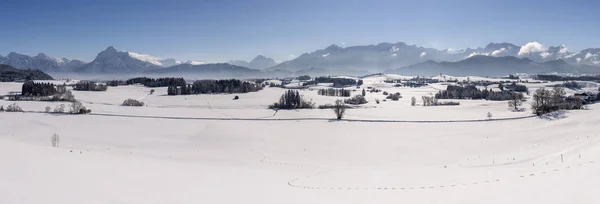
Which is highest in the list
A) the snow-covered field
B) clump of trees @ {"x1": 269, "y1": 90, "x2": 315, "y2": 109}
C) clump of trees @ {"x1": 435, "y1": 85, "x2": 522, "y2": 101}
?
clump of trees @ {"x1": 435, "y1": 85, "x2": 522, "y2": 101}

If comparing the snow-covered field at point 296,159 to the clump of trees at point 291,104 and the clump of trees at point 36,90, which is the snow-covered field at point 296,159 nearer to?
the clump of trees at point 291,104

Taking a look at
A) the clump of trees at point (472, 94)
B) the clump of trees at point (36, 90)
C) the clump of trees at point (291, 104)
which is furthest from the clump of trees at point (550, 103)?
the clump of trees at point (36, 90)

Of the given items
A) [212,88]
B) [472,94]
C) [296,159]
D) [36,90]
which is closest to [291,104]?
[212,88]

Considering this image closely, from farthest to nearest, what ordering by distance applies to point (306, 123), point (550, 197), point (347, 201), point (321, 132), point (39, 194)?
point (306, 123)
point (321, 132)
point (347, 201)
point (550, 197)
point (39, 194)

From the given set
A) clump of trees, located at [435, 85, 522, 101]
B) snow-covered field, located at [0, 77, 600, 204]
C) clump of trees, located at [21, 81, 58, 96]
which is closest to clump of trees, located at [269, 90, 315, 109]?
snow-covered field, located at [0, 77, 600, 204]

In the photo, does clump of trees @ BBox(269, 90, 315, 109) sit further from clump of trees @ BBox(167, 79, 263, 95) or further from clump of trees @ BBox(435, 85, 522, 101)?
clump of trees @ BBox(435, 85, 522, 101)

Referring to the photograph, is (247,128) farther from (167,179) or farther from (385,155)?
(167,179)

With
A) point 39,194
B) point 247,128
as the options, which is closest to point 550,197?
point 39,194

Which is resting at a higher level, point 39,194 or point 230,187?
point 39,194
